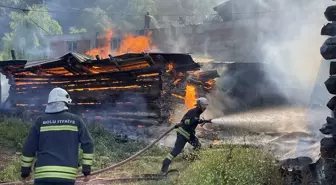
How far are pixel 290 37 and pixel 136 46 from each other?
37.7 feet

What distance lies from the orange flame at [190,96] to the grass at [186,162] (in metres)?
4.00

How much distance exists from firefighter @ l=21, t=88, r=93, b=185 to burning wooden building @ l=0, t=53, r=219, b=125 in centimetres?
829

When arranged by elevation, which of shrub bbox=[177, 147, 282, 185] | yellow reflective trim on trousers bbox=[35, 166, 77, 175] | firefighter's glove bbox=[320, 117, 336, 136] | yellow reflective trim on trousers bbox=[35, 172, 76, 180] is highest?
firefighter's glove bbox=[320, 117, 336, 136]

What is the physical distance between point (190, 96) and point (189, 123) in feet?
22.5

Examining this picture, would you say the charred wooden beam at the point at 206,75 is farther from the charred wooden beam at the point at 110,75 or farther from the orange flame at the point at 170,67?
the charred wooden beam at the point at 110,75

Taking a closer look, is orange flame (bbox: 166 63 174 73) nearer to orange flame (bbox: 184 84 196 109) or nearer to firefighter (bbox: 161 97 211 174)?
orange flame (bbox: 184 84 196 109)

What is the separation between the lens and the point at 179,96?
1495 cm

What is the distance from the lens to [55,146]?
205 inches

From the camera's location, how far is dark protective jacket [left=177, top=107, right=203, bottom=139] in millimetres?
9375

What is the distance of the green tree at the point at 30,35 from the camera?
42.7 metres

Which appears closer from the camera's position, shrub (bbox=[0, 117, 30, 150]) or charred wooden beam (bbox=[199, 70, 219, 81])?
shrub (bbox=[0, 117, 30, 150])

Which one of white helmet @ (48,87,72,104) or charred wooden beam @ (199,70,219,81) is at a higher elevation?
white helmet @ (48,87,72,104)

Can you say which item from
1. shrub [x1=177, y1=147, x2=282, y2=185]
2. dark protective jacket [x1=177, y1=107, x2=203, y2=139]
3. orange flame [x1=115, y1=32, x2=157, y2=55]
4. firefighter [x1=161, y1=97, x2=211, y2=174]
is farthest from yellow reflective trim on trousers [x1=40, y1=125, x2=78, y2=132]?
orange flame [x1=115, y1=32, x2=157, y2=55]

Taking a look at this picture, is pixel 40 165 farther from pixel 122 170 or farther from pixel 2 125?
pixel 2 125
